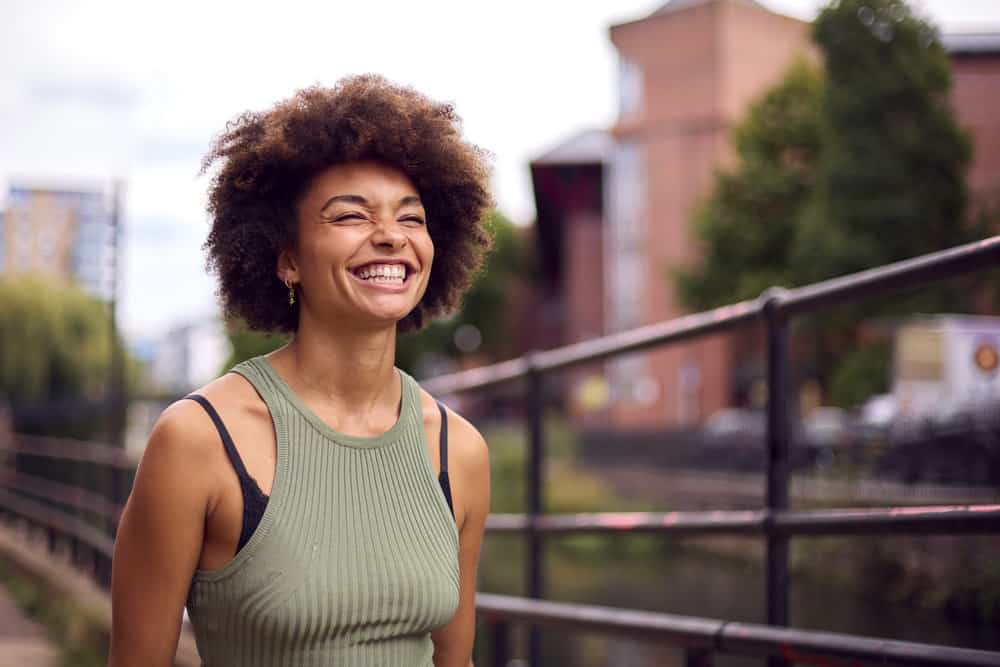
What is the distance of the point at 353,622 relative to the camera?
1806mm

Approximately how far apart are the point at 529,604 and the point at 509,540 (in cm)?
2145

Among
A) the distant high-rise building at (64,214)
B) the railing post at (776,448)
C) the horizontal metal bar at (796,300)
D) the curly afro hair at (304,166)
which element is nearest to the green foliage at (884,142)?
the distant high-rise building at (64,214)

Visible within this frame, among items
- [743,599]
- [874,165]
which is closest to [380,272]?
[743,599]

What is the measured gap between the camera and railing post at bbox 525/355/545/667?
4078 millimetres

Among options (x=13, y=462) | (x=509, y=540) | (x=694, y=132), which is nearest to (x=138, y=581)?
(x=13, y=462)

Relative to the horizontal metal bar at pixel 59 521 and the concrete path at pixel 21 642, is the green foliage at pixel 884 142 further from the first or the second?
the concrete path at pixel 21 642

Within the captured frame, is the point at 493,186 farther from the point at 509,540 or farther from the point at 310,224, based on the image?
the point at 509,540

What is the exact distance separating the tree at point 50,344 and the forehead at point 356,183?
3895 cm

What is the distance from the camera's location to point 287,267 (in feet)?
6.54

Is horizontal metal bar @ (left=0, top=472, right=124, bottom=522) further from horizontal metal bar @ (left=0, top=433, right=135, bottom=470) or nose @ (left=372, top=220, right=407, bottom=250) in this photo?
nose @ (left=372, top=220, right=407, bottom=250)

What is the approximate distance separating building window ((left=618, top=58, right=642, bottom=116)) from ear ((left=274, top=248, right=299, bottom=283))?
123 ft

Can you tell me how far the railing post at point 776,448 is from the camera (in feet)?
9.04

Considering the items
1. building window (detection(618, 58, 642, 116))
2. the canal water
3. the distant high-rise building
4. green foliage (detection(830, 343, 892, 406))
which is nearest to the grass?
the canal water

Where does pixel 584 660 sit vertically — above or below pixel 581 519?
below
